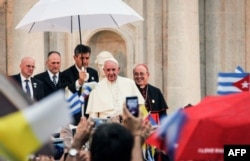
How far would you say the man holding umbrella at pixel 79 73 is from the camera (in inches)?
436

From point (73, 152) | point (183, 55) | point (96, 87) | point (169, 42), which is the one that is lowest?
point (73, 152)

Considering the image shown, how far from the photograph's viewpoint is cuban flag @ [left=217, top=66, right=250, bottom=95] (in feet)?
22.4

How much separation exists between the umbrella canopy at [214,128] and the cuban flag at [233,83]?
4.07 feet

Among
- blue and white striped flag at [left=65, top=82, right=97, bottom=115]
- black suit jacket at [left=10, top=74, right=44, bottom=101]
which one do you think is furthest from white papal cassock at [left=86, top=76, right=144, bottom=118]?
black suit jacket at [left=10, top=74, right=44, bottom=101]

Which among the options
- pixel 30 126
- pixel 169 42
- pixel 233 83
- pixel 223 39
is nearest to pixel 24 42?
pixel 169 42

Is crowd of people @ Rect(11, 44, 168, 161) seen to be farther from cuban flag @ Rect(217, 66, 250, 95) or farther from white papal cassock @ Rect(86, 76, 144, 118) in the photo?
cuban flag @ Rect(217, 66, 250, 95)

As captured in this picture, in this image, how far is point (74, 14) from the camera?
10.5m

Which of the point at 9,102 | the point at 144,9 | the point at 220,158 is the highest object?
the point at 144,9

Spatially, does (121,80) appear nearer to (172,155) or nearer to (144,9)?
(172,155)

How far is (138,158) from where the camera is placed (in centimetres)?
494

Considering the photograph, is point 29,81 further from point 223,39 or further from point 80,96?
point 223,39

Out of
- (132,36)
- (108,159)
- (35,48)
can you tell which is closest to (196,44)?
(132,36)

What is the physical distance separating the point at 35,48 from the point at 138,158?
39.6 feet

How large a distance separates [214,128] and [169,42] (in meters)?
12.1
